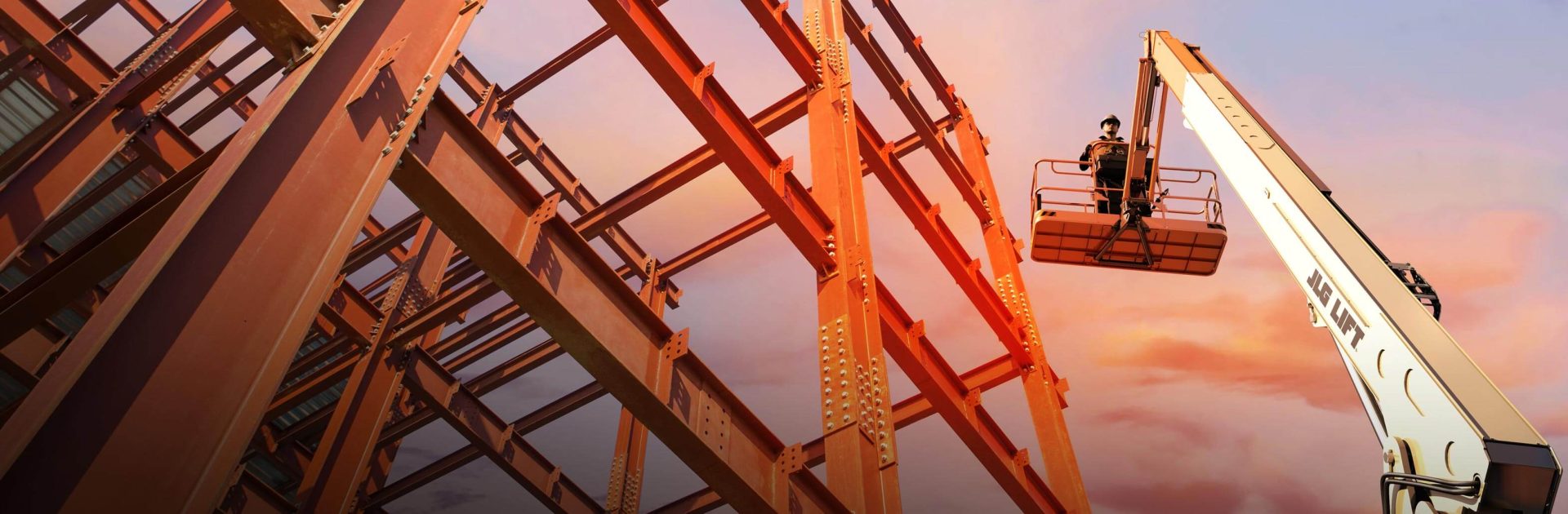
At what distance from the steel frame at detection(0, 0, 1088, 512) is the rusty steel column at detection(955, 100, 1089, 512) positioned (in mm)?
48

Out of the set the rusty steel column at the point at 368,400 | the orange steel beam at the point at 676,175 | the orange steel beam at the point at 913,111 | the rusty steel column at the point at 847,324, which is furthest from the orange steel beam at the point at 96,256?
the orange steel beam at the point at 913,111

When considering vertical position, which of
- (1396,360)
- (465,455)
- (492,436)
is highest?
(465,455)

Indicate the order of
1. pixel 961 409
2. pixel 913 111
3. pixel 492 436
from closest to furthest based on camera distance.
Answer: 1. pixel 961 409
2. pixel 492 436
3. pixel 913 111

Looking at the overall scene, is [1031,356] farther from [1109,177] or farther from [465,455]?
[465,455]

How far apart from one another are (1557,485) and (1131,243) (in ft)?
25.8

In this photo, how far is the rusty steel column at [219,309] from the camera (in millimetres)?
3178

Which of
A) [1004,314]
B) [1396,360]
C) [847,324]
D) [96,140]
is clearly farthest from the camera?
[1004,314]

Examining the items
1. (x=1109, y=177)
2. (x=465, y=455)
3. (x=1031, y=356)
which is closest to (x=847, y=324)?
(x=1031, y=356)

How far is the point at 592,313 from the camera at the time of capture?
6.23 m

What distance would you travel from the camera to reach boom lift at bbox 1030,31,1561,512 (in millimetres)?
4523

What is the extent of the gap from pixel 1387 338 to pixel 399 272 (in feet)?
36.9

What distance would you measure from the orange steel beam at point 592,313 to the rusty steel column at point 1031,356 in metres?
5.37

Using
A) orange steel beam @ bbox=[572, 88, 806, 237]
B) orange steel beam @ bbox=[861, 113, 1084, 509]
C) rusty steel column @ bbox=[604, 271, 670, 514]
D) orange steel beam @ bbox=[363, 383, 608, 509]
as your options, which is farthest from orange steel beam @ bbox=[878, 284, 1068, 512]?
orange steel beam @ bbox=[363, 383, 608, 509]

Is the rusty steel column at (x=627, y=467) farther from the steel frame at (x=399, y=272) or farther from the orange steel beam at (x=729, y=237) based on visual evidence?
the orange steel beam at (x=729, y=237)
